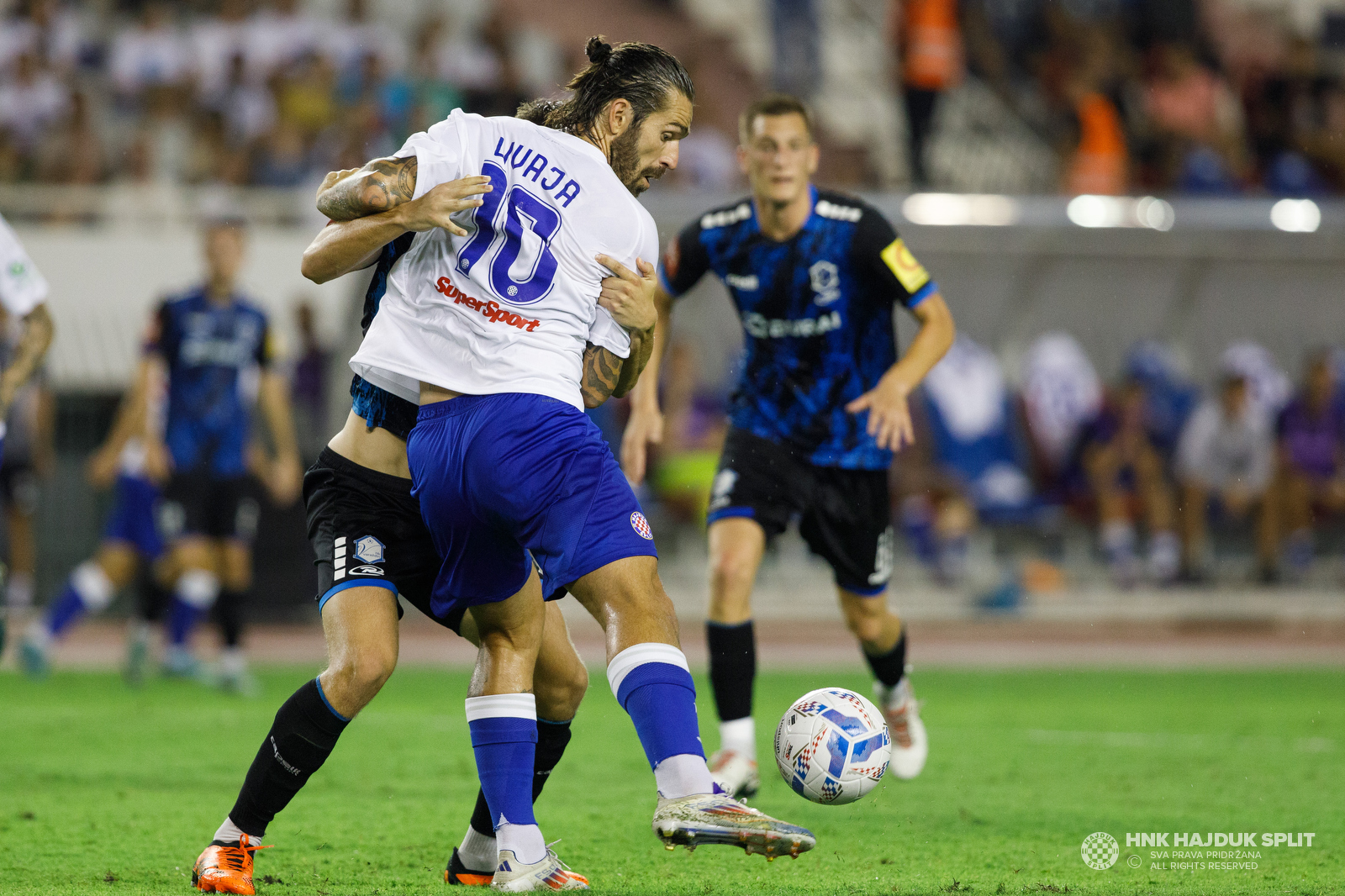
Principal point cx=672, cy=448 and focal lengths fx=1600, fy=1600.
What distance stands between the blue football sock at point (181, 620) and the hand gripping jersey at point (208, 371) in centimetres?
97

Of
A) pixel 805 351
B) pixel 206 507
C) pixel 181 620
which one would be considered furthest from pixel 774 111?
pixel 181 620

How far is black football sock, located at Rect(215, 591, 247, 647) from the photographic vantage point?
1027 centimetres

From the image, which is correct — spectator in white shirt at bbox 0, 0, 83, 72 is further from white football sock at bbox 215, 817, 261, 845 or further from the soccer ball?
the soccer ball

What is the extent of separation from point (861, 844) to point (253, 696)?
568 centimetres

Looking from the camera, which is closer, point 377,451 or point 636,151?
point 636,151

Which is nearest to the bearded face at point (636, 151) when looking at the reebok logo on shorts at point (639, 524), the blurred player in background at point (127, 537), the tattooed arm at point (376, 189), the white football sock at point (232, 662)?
the tattooed arm at point (376, 189)

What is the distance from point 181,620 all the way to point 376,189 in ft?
24.1

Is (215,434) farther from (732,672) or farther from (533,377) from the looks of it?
(533,377)

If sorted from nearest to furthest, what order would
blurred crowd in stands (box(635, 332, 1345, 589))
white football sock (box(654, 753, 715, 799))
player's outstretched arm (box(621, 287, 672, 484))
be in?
white football sock (box(654, 753, 715, 799)) → player's outstretched arm (box(621, 287, 672, 484)) → blurred crowd in stands (box(635, 332, 1345, 589))

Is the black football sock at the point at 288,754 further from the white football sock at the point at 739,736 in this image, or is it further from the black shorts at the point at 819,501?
the black shorts at the point at 819,501

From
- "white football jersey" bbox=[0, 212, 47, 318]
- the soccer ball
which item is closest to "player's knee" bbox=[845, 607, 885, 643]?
the soccer ball

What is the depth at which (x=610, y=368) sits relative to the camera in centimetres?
438

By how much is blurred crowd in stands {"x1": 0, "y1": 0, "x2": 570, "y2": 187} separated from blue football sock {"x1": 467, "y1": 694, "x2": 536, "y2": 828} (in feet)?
39.7

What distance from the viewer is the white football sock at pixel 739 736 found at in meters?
6.19
